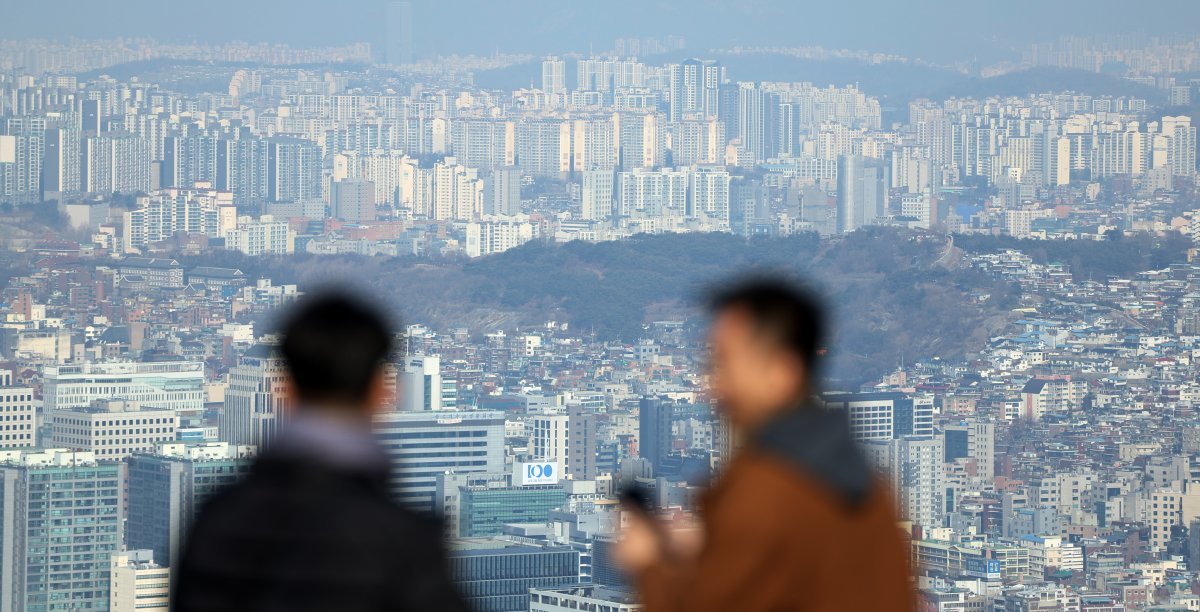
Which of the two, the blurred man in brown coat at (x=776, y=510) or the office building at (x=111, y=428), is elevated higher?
the blurred man in brown coat at (x=776, y=510)

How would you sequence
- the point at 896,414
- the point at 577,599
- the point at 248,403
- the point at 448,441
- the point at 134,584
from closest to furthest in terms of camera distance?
the point at 577,599 < the point at 134,584 < the point at 448,441 < the point at 248,403 < the point at 896,414

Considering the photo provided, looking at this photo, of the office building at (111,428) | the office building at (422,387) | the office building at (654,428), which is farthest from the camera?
the office building at (654,428)

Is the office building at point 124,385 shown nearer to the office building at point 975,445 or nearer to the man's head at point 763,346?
the office building at point 975,445

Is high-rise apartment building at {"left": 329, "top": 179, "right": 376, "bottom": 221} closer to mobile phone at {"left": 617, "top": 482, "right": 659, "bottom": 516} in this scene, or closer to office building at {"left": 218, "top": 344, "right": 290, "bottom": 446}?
office building at {"left": 218, "top": 344, "right": 290, "bottom": 446}

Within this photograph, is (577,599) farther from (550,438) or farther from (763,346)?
(763,346)

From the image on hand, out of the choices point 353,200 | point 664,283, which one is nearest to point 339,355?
point 664,283

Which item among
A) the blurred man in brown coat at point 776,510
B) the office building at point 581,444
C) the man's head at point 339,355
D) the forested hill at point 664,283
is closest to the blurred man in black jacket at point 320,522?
the man's head at point 339,355
